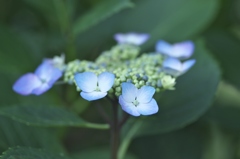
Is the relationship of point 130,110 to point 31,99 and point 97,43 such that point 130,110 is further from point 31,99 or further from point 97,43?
point 97,43

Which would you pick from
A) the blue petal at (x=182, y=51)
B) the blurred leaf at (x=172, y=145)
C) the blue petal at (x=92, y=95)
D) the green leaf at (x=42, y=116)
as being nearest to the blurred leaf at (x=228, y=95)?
the blurred leaf at (x=172, y=145)

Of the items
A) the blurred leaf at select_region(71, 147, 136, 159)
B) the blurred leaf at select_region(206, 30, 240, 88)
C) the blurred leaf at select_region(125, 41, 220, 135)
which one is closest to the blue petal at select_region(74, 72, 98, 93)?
the blurred leaf at select_region(125, 41, 220, 135)

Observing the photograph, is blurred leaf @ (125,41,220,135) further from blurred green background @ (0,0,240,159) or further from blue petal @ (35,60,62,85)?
blue petal @ (35,60,62,85)

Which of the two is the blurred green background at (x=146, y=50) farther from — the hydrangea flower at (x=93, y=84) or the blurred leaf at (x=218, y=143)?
the hydrangea flower at (x=93, y=84)

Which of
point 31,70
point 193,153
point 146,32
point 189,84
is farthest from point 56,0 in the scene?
point 193,153

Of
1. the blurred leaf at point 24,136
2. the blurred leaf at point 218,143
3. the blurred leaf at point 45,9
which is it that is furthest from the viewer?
the blurred leaf at point 218,143

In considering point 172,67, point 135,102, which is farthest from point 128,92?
point 172,67

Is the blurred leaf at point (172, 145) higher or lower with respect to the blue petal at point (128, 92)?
higher
